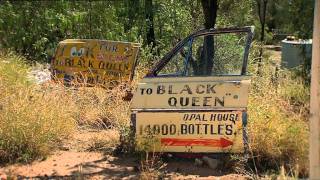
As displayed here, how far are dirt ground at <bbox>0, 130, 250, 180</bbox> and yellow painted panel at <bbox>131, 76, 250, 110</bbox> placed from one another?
679mm

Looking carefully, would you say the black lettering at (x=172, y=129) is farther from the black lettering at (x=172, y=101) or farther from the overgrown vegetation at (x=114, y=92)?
the overgrown vegetation at (x=114, y=92)

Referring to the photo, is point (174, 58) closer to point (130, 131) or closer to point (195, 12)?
point (130, 131)

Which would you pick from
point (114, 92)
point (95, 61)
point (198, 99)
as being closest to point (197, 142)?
point (198, 99)

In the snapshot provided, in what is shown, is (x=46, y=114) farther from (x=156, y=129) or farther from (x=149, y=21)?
(x=149, y=21)

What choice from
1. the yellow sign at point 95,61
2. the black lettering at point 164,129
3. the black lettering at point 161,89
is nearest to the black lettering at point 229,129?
the black lettering at point 164,129

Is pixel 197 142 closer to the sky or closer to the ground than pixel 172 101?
closer to the ground

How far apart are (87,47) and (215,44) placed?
13.0ft

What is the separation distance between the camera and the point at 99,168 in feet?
20.2

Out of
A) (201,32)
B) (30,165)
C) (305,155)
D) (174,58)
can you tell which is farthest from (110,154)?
(305,155)

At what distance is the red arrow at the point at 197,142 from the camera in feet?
19.9

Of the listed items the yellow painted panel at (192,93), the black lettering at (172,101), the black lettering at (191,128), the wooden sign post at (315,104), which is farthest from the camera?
the black lettering at (172,101)

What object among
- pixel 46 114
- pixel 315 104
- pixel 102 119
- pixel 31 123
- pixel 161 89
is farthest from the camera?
pixel 102 119

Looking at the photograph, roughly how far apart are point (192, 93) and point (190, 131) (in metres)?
0.43

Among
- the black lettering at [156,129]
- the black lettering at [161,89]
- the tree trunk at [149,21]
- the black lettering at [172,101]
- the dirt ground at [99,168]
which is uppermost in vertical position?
the tree trunk at [149,21]
